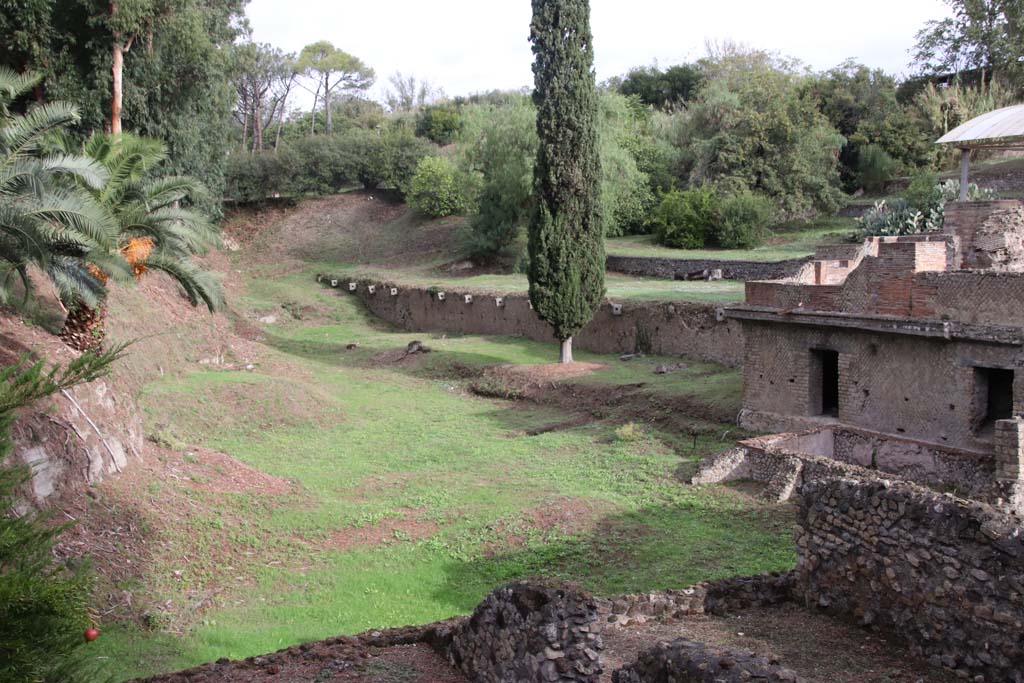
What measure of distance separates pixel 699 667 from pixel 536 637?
1629mm

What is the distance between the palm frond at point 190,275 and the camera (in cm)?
1870

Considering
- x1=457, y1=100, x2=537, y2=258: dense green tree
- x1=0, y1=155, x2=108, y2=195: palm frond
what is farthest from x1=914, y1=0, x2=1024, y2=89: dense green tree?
x1=0, y1=155, x2=108, y2=195: palm frond

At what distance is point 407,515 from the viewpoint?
14.9 meters

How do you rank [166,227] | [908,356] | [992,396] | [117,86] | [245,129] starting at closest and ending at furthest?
[992,396]
[908,356]
[166,227]
[117,86]
[245,129]

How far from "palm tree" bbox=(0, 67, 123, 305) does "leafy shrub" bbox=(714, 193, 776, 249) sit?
86.3ft

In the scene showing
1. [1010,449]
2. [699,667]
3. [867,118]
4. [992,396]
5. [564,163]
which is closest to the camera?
[699,667]

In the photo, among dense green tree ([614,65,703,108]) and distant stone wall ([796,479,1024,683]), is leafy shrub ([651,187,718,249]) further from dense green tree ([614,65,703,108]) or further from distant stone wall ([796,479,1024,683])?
distant stone wall ([796,479,1024,683])

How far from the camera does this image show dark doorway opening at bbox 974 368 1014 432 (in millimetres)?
15031

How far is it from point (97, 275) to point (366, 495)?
684cm

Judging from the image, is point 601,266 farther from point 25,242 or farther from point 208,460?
point 25,242

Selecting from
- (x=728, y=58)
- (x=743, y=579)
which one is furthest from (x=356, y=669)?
(x=728, y=58)

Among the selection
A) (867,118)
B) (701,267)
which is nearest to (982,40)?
(867,118)

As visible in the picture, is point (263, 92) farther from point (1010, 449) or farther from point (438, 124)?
point (1010, 449)

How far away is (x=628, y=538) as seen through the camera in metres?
13.5
